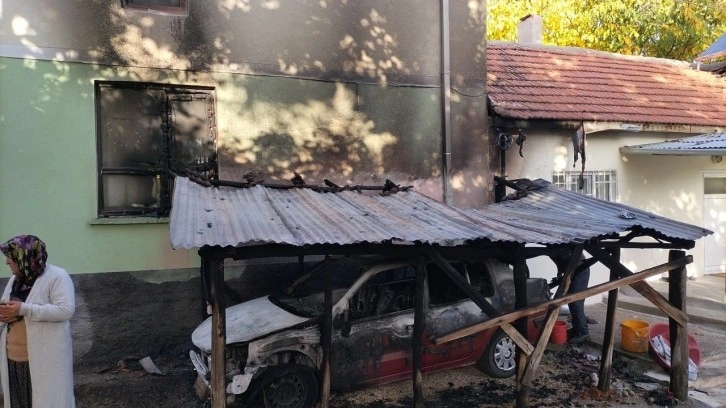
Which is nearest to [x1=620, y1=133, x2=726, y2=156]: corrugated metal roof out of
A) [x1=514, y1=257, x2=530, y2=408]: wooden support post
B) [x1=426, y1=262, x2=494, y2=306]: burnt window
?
[x1=426, y1=262, x2=494, y2=306]: burnt window

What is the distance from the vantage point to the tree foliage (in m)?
16.5

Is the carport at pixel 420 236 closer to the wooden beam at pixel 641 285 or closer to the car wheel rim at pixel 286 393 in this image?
the wooden beam at pixel 641 285

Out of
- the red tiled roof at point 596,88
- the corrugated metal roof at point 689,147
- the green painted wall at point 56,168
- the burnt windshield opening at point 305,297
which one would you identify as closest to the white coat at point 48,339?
the burnt windshield opening at point 305,297

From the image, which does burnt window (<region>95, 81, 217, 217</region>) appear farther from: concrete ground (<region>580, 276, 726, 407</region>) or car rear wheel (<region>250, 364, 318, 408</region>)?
concrete ground (<region>580, 276, 726, 407</region>)

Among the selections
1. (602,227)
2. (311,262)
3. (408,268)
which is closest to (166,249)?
(311,262)

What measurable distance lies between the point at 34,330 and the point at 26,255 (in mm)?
599

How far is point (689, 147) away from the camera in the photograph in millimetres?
9055

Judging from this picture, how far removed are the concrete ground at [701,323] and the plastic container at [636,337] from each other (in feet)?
0.27

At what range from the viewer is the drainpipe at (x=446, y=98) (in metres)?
8.51

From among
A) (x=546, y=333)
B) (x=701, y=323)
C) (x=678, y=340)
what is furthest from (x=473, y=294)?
(x=701, y=323)

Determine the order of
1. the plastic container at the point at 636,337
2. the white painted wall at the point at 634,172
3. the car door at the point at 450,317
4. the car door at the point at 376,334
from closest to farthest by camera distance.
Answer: the car door at the point at 376,334, the car door at the point at 450,317, the plastic container at the point at 636,337, the white painted wall at the point at 634,172

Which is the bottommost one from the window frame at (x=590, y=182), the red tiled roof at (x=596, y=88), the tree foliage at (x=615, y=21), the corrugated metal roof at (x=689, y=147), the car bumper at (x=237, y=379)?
the car bumper at (x=237, y=379)

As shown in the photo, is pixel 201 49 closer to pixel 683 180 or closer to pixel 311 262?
pixel 311 262

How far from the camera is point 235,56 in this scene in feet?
24.6
